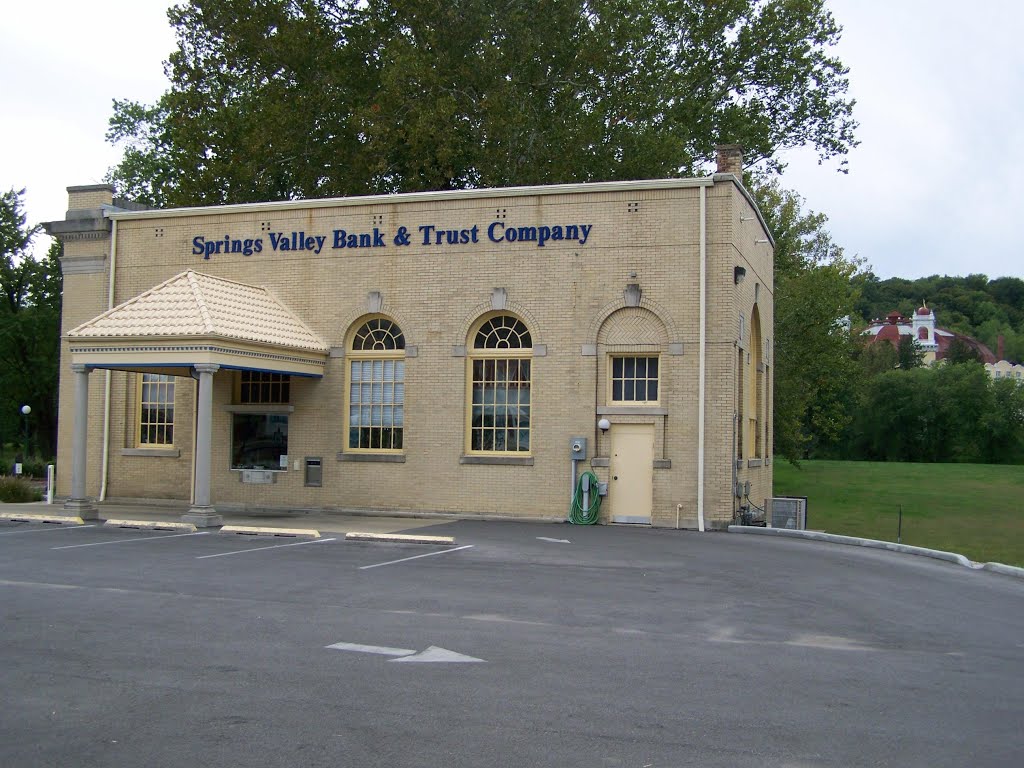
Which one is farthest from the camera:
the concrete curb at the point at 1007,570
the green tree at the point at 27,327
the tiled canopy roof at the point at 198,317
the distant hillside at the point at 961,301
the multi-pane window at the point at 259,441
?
the distant hillside at the point at 961,301

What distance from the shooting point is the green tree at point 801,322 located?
40531 millimetres

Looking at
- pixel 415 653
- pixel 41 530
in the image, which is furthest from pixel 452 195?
pixel 415 653

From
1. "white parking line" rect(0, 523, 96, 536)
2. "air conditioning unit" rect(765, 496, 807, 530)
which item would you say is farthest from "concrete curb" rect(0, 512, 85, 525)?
"air conditioning unit" rect(765, 496, 807, 530)

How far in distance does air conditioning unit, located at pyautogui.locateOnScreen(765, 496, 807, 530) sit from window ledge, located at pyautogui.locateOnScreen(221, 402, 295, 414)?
11.2 metres

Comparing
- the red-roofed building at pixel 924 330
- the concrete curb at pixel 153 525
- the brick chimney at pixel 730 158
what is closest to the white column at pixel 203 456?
the concrete curb at pixel 153 525

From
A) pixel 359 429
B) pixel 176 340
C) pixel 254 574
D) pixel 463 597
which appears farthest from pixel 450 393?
pixel 463 597

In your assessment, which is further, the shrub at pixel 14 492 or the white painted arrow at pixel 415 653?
the shrub at pixel 14 492

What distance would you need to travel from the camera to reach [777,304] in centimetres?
4034

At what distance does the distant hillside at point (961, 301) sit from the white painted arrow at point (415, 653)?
16695 centimetres

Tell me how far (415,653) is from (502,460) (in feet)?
43.7

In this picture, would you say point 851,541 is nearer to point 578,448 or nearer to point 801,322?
point 578,448

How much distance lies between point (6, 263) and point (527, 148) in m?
32.0

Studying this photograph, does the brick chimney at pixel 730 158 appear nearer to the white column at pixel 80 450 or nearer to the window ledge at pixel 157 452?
the window ledge at pixel 157 452

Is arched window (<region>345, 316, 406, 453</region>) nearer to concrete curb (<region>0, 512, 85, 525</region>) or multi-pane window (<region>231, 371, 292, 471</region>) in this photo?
multi-pane window (<region>231, 371, 292, 471</region>)
